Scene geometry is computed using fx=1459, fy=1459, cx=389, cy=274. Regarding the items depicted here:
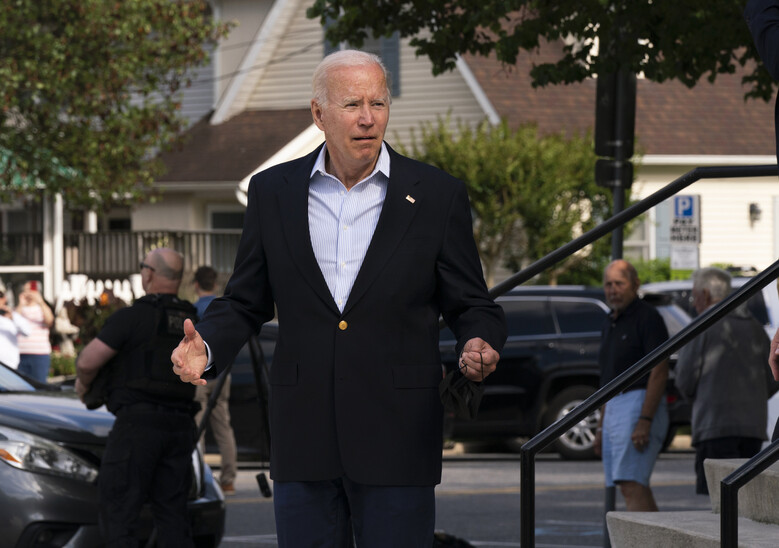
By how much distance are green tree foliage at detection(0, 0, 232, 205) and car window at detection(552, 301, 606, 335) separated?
908 cm

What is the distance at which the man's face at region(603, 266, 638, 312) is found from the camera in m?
8.91

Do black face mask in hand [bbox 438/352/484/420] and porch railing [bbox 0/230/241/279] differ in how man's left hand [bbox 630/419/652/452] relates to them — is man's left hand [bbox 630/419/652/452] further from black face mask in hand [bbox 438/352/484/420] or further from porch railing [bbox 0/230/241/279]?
porch railing [bbox 0/230/241/279]

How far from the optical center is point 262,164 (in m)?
26.2

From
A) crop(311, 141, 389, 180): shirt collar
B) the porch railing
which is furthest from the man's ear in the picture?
the porch railing

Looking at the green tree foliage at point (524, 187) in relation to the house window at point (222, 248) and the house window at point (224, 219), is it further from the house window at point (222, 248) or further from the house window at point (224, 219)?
the house window at point (224, 219)

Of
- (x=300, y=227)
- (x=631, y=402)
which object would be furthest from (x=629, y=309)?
(x=300, y=227)

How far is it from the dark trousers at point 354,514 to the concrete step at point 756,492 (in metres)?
1.51

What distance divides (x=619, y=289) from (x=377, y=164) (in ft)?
16.4

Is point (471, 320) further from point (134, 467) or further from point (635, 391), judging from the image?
point (635, 391)

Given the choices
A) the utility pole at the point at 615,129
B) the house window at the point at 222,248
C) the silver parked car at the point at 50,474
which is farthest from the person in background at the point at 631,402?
the house window at the point at 222,248

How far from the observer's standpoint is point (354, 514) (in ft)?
13.2

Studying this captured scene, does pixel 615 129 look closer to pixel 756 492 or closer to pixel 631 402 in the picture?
pixel 631 402

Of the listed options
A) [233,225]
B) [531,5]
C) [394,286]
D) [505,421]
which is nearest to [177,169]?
[233,225]

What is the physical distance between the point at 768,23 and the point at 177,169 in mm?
24313
